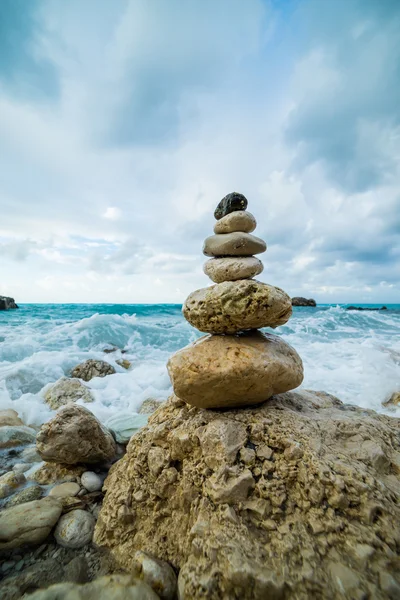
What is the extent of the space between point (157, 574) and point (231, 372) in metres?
1.76

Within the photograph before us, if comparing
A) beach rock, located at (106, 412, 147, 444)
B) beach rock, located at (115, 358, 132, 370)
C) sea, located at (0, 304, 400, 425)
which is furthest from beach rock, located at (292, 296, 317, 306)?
beach rock, located at (106, 412, 147, 444)

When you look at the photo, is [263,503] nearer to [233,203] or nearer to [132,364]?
[233,203]

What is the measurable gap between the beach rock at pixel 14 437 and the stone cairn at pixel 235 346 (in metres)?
3.66

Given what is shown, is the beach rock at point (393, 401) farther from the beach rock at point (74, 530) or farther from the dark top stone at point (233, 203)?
the beach rock at point (74, 530)

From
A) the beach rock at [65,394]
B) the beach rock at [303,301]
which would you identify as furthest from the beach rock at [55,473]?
the beach rock at [303,301]

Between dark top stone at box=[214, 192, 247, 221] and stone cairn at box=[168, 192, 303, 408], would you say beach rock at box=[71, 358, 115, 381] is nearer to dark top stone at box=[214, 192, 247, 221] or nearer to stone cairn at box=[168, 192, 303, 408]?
stone cairn at box=[168, 192, 303, 408]

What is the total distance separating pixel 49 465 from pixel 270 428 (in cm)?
332

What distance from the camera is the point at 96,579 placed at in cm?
221

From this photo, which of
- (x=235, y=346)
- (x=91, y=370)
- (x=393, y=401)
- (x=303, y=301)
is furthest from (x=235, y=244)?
(x=303, y=301)

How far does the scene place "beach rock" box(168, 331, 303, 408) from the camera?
2.87 m

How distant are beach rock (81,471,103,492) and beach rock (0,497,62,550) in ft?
1.86

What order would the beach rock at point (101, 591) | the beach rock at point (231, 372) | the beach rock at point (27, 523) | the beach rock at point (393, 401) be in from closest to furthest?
the beach rock at point (101, 591)
the beach rock at point (27, 523)
the beach rock at point (231, 372)
the beach rock at point (393, 401)

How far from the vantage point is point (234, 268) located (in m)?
3.38

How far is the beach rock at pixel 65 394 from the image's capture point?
22.8 ft
